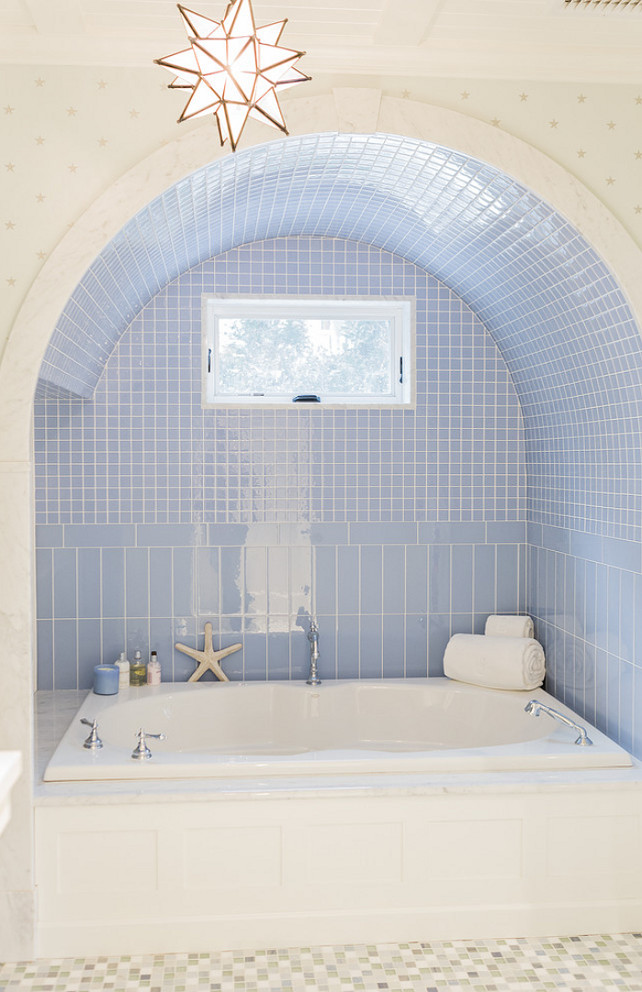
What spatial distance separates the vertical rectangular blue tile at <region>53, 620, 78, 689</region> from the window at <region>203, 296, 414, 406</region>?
1.17 metres

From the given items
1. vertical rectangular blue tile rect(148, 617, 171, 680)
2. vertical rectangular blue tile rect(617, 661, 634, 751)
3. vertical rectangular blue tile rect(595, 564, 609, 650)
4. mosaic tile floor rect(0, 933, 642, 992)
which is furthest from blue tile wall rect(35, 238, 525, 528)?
mosaic tile floor rect(0, 933, 642, 992)

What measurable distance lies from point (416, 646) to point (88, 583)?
1.46 meters

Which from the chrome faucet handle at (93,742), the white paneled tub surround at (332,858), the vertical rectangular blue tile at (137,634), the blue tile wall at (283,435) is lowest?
the white paneled tub surround at (332,858)

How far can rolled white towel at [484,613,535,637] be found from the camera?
391cm

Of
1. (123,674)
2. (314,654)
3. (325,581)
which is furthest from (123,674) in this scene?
(325,581)

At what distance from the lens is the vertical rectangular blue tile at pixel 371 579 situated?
4.03 meters

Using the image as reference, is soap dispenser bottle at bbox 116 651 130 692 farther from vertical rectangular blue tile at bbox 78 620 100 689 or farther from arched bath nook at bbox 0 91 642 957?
arched bath nook at bbox 0 91 642 957

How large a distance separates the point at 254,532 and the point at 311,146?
1.67m

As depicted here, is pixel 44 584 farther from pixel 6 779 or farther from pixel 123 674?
pixel 6 779

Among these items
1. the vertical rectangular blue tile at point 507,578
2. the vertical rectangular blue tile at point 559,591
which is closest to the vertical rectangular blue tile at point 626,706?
the vertical rectangular blue tile at point 559,591

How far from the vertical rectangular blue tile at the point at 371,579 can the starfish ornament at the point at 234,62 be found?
95.6 inches

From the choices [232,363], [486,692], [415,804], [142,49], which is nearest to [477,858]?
[415,804]

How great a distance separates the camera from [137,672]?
383cm

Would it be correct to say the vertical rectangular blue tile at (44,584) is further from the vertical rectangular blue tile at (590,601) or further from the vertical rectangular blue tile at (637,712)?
the vertical rectangular blue tile at (637,712)
